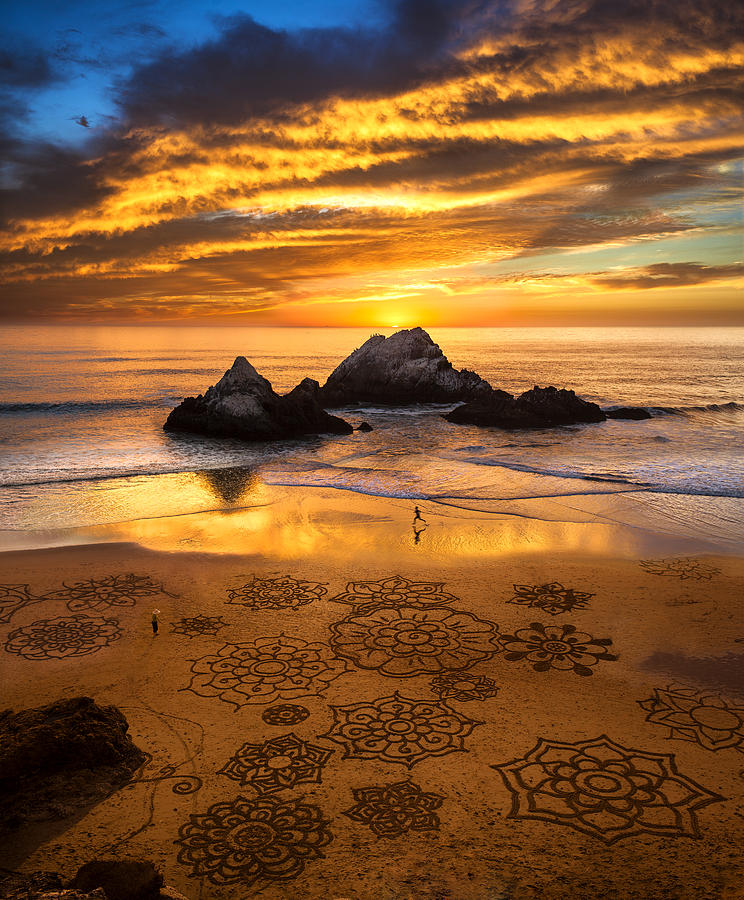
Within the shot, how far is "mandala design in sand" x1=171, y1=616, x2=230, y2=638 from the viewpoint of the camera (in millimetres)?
11641

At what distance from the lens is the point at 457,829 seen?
6.73 metres

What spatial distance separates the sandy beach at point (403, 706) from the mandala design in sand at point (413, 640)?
0.06m

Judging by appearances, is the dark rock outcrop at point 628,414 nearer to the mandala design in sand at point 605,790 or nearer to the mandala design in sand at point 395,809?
the mandala design in sand at point 605,790

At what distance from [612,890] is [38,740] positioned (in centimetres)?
648

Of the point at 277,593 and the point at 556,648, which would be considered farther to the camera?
the point at 277,593

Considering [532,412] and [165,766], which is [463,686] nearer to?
[165,766]

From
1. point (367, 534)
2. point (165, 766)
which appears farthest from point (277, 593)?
point (165, 766)

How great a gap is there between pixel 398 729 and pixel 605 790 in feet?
8.91

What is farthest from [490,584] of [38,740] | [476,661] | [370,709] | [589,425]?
[589,425]

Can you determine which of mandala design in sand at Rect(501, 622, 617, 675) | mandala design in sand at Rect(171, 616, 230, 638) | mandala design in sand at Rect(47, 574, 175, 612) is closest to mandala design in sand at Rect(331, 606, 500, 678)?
mandala design in sand at Rect(501, 622, 617, 675)

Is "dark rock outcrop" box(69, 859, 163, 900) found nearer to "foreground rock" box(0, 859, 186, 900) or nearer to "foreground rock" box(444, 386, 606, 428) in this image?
"foreground rock" box(0, 859, 186, 900)

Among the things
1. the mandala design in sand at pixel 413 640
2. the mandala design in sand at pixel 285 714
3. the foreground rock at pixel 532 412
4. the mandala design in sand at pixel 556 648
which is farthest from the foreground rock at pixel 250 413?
the mandala design in sand at pixel 285 714

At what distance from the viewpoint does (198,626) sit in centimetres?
1194

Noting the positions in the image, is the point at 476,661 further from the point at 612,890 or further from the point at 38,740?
the point at 38,740
